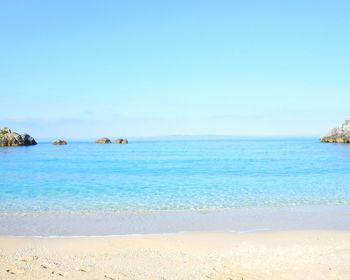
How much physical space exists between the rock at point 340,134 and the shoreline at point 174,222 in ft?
404

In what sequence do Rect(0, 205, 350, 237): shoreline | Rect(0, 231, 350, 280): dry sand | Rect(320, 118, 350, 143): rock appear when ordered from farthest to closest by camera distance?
Rect(320, 118, 350, 143): rock < Rect(0, 205, 350, 237): shoreline < Rect(0, 231, 350, 280): dry sand

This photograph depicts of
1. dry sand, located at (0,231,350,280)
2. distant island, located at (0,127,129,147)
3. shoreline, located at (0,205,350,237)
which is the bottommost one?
shoreline, located at (0,205,350,237)

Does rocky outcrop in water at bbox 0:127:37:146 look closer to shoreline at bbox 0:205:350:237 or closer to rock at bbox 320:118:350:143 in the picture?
rock at bbox 320:118:350:143

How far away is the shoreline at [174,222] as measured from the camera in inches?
543

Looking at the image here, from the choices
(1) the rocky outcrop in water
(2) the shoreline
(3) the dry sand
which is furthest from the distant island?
(3) the dry sand

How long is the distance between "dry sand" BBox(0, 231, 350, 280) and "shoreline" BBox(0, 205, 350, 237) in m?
1.12

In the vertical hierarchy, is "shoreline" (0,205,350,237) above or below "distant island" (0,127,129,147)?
below

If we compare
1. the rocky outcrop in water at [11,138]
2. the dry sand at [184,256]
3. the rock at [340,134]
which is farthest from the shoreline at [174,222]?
the rock at [340,134]

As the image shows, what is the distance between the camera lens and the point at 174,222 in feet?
50.5

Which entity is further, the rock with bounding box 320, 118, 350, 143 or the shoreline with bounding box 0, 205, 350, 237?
the rock with bounding box 320, 118, 350, 143

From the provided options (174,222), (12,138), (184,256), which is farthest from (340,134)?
(184,256)

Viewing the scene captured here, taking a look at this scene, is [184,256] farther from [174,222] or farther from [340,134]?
[340,134]

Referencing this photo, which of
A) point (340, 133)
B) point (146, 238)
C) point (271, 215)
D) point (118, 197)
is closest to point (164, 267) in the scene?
point (146, 238)

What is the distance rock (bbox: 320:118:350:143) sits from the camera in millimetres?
130750
